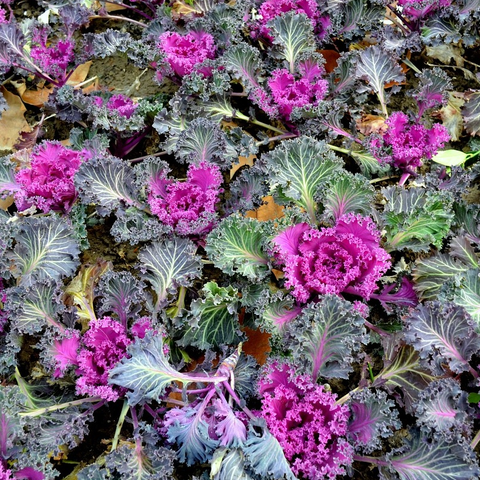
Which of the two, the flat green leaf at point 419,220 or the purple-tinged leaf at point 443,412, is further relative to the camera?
the flat green leaf at point 419,220

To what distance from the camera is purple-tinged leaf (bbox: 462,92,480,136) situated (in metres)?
3.41

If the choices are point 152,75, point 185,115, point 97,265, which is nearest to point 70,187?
point 97,265

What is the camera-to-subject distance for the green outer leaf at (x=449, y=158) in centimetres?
326

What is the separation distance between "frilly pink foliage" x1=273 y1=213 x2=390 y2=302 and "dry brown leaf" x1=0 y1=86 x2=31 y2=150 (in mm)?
2077

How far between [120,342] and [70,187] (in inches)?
38.8

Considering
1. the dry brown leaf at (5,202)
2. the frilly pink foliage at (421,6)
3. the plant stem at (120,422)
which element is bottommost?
the plant stem at (120,422)

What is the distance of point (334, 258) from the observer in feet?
8.75

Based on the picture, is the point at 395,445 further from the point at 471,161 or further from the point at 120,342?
the point at 471,161

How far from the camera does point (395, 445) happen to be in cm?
261

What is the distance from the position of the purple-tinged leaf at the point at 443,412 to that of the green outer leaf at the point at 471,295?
330 millimetres

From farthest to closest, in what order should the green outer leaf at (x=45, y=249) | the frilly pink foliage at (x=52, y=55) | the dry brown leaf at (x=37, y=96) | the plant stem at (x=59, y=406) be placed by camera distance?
the dry brown leaf at (x=37, y=96) < the frilly pink foliage at (x=52, y=55) < the green outer leaf at (x=45, y=249) < the plant stem at (x=59, y=406)

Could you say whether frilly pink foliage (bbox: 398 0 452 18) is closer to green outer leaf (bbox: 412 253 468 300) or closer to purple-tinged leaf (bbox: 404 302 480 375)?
green outer leaf (bbox: 412 253 468 300)

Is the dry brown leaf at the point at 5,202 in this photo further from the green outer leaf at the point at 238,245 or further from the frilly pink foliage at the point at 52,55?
the green outer leaf at the point at 238,245

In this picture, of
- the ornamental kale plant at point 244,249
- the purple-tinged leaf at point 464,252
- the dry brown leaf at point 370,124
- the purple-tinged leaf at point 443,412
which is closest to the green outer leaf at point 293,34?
the ornamental kale plant at point 244,249
